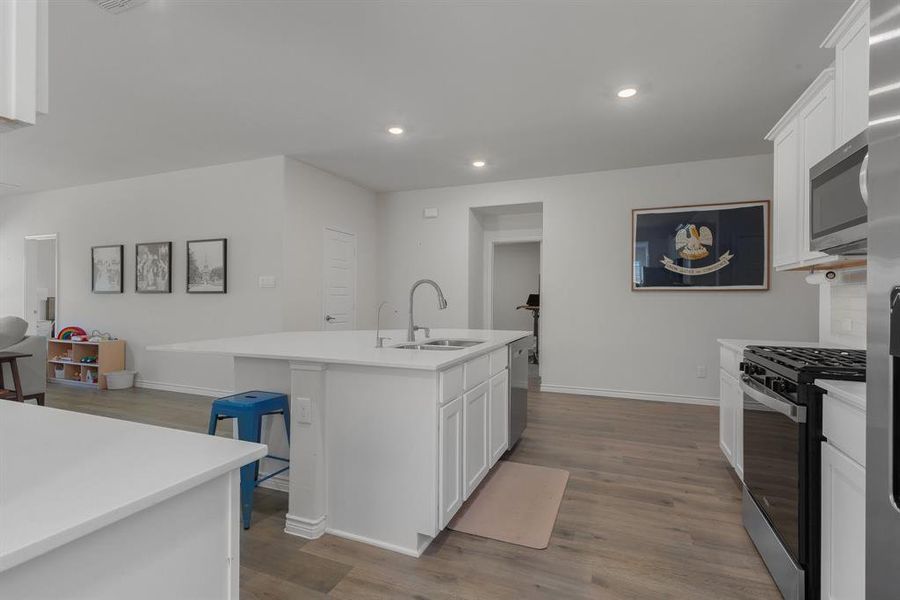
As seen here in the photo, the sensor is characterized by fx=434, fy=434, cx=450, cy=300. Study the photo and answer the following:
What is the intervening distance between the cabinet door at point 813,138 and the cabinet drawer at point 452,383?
6.51 feet

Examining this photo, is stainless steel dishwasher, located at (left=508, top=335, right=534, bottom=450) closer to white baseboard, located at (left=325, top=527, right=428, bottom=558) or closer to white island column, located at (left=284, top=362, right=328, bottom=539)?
white baseboard, located at (left=325, top=527, right=428, bottom=558)

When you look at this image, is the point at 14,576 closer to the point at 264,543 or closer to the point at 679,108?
the point at 264,543

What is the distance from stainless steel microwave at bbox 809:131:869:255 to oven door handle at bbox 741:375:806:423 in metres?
0.68

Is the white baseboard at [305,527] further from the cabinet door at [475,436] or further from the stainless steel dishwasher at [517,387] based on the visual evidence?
the stainless steel dishwasher at [517,387]

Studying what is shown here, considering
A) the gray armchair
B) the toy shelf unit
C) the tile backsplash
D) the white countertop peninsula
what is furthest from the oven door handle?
the toy shelf unit

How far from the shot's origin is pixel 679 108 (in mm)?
3377

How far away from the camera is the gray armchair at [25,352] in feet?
12.9

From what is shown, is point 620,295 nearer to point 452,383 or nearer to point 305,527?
point 452,383

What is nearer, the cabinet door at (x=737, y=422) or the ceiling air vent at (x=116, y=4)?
the ceiling air vent at (x=116, y=4)

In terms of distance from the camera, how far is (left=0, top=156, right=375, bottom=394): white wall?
15.2 ft

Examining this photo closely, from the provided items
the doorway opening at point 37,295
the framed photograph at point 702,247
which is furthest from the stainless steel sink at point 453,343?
the doorway opening at point 37,295

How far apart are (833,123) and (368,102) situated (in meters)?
2.86

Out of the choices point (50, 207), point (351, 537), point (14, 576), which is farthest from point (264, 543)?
point (50, 207)

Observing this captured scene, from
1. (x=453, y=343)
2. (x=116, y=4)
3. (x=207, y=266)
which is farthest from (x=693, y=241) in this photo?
(x=207, y=266)
